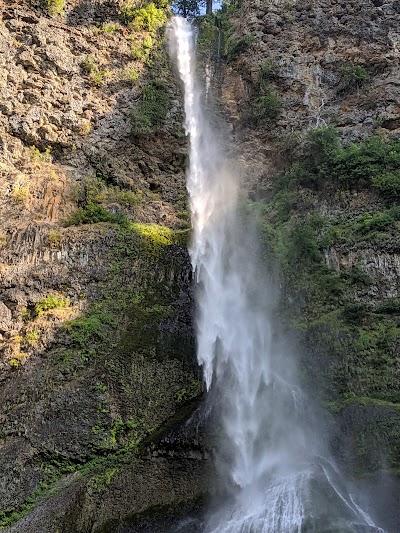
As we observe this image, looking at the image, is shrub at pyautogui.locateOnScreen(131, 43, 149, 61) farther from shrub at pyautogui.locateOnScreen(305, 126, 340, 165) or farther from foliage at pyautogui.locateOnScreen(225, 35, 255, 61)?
shrub at pyautogui.locateOnScreen(305, 126, 340, 165)

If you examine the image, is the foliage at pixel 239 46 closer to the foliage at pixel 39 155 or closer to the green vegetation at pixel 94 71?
the green vegetation at pixel 94 71

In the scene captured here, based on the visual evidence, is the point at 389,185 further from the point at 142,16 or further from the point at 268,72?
the point at 142,16

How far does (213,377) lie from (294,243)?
15.4 ft

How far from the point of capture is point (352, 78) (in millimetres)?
17094

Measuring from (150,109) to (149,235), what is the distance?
581 centimetres

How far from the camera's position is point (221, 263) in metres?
13.7

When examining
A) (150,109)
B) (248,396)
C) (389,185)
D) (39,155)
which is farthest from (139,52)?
(248,396)

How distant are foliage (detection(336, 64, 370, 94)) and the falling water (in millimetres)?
4849

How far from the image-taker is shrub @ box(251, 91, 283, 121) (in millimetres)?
17453

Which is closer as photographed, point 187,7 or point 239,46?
point 239,46

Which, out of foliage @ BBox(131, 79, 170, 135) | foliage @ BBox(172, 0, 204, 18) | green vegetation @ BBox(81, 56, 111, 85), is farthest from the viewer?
foliage @ BBox(172, 0, 204, 18)

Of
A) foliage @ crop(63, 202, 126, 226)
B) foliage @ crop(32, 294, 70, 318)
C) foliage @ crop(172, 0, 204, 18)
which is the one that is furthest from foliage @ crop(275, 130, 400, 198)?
foliage @ crop(172, 0, 204, 18)

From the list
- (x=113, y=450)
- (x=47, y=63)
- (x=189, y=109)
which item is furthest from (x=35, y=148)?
(x=113, y=450)

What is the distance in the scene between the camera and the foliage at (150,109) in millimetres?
16547
